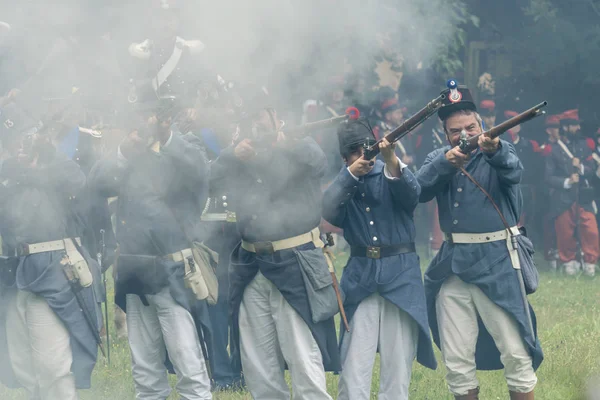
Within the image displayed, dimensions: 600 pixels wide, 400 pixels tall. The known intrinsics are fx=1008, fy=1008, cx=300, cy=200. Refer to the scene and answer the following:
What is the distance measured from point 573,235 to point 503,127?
24.7 ft

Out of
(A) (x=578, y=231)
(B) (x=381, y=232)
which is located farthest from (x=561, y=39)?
(B) (x=381, y=232)

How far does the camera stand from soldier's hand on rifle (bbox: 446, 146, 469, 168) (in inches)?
215

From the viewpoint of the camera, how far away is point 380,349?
18.5 feet

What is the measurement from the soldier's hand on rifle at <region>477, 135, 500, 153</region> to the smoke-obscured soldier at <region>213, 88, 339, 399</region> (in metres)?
0.87

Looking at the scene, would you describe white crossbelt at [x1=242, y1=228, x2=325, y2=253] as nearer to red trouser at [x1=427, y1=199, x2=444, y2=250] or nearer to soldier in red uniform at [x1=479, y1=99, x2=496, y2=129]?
red trouser at [x1=427, y1=199, x2=444, y2=250]

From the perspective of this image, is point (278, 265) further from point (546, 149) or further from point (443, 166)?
point (546, 149)

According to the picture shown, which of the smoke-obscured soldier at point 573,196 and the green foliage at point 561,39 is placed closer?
the green foliage at point 561,39

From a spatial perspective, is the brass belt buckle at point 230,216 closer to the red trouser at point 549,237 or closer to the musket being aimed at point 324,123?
the musket being aimed at point 324,123

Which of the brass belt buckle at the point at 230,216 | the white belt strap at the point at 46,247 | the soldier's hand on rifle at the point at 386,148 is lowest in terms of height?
the white belt strap at the point at 46,247

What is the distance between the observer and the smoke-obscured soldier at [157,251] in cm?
562

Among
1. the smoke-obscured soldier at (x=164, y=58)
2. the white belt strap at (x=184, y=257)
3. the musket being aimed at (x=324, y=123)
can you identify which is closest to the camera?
the smoke-obscured soldier at (x=164, y=58)

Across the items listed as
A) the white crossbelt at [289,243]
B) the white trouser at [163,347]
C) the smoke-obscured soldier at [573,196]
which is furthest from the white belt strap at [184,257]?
the smoke-obscured soldier at [573,196]

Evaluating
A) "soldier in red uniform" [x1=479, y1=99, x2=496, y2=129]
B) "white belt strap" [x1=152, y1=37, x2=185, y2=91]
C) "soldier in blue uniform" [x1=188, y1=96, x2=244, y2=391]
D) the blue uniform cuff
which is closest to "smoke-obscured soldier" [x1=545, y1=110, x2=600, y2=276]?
"soldier in red uniform" [x1=479, y1=99, x2=496, y2=129]

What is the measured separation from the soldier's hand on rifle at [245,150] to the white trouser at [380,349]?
1035 millimetres
